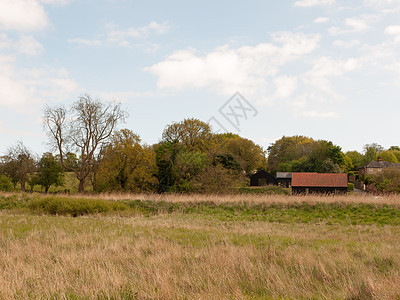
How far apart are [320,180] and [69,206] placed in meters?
37.6

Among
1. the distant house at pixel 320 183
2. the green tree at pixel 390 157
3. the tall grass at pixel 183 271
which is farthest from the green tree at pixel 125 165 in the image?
the green tree at pixel 390 157

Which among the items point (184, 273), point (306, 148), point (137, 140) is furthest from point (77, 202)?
point (306, 148)

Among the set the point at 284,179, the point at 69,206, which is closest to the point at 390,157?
the point at 284,179

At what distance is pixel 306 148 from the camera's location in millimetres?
83562

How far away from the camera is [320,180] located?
46.8 m

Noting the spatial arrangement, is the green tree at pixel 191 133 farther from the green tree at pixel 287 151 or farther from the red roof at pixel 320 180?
the green tree at pixel 287 151

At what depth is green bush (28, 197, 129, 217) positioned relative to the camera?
59.0ft

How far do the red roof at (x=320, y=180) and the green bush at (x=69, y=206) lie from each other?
3356cm

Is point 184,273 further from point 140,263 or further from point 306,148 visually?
point 306,148

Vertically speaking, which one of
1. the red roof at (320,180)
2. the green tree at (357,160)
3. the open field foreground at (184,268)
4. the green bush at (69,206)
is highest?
the green tree at (357,160)

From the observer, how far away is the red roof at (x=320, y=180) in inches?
1818

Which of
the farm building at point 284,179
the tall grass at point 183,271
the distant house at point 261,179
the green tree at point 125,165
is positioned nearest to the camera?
the tall grass at point 183,271

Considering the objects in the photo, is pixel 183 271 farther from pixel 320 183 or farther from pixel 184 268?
pixel 320 183

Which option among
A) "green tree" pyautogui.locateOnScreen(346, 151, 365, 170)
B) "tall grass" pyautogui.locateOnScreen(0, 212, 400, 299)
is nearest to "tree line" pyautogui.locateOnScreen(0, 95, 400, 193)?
"tall grass" pyautogui.locateOnScreen(0, 212, 400, 299)
